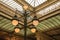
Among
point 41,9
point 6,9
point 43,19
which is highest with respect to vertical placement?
point 41,9

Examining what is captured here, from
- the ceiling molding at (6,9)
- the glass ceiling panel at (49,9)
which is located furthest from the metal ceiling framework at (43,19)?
the glass ceiling panel at (49,9)

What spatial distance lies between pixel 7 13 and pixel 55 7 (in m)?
4.36

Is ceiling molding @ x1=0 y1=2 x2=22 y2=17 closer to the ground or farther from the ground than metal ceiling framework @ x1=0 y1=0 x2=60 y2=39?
farther from the ground

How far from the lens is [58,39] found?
610 inches

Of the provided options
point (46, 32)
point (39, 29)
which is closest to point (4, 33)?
point (39, 29)

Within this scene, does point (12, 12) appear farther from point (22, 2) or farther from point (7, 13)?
point (22, 2)

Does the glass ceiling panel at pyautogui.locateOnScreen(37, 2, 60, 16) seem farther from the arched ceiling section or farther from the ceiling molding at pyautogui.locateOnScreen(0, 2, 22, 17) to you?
the ceiling molding at pyautogui.locateOnScreen(0, 2, 22, 17)

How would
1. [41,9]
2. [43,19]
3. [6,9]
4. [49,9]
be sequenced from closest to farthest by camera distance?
[6,9]
[49,9]
[41,9]
[43,19]

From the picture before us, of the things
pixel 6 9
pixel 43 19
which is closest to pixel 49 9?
pixel 43 19

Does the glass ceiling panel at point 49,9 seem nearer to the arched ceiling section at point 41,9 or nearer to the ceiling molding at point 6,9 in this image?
the arched ceiling section at point 41,9

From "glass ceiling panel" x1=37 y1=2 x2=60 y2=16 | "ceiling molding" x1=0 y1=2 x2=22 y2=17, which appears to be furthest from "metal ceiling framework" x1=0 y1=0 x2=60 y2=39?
"glass ceiling panel" x1=37 y1=2 x2=60 y2=16

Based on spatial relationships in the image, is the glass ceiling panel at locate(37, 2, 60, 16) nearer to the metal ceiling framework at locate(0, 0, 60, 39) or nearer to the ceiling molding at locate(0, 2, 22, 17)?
the metal ceiling framework at locate(0, 0, 60, 39)

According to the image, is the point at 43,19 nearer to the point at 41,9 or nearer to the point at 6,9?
the point at 41,9

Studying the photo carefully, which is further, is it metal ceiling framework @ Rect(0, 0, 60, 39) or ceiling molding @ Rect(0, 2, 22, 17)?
metal ceiling framework @ Rect(0, 0, 60, 39)
